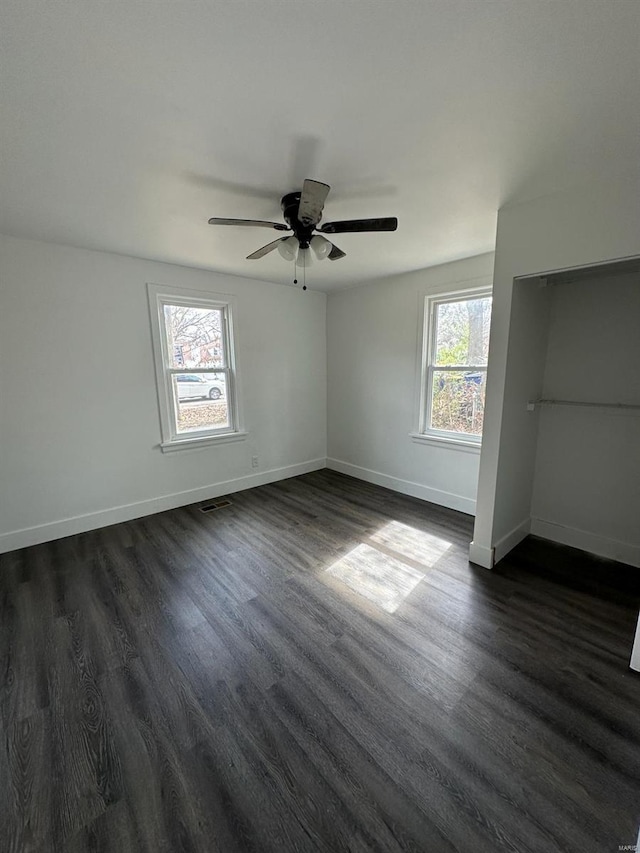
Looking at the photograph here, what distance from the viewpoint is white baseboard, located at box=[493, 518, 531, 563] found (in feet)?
8.54

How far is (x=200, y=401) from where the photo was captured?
3.75 metres

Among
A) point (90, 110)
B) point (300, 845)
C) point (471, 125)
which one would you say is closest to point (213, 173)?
point (90, 110)

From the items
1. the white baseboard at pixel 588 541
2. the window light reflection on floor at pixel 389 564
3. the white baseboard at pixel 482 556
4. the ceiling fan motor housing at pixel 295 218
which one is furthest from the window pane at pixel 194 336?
the white baseboard at pixel 588 541

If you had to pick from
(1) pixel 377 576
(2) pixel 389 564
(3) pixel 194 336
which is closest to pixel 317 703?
(1) pixel 377 576

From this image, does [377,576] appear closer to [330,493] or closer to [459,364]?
[330,493]

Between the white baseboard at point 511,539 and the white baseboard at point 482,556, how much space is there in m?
0.06

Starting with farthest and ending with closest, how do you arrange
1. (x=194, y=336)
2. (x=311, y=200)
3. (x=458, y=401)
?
(x=194, y=336) → (x=458, y=401) → (x=311, y=200)

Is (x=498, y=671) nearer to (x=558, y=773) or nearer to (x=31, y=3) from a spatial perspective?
(x=558, y=773)

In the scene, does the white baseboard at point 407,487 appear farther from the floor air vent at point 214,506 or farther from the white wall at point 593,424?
the floor air vent at point 214,506

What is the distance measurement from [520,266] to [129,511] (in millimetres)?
3954

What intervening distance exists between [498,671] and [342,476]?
3094mm

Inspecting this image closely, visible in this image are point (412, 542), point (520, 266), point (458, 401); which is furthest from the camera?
point (458, 401)

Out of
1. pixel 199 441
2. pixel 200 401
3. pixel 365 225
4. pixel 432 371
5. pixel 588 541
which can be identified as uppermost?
pixel 365 225

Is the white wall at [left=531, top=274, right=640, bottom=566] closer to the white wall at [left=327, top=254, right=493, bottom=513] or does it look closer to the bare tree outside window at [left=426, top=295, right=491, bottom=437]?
the bare tree outside window at [left=426, top=295, right=491, bottom=437]
